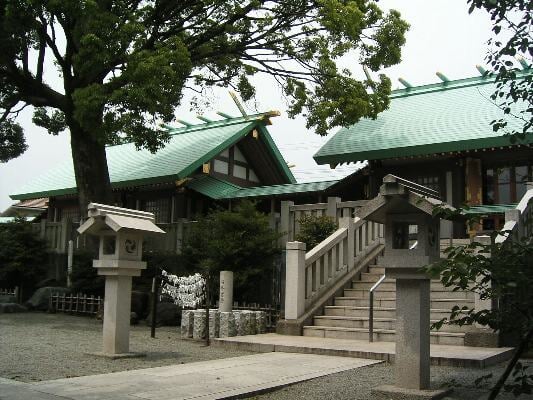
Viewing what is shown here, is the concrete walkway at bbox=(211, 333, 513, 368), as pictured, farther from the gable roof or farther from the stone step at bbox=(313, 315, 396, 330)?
the gable roof

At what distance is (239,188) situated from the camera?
72.4 ft

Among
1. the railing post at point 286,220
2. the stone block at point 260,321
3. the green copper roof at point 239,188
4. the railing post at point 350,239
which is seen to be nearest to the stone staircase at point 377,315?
the railing post at point 350,239

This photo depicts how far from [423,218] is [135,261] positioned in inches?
190

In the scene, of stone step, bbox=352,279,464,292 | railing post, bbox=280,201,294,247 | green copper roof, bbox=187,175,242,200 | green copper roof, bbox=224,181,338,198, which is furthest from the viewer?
green copper roof, bbox=187,175,242,200

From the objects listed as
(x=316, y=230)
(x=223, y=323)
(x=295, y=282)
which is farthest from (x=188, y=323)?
(x=316, y=230)

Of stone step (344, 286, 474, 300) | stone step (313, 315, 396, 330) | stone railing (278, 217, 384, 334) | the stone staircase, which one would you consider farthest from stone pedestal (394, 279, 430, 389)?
stone railing (278, 217, 384, 334)

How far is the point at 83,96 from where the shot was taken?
14.2 metres

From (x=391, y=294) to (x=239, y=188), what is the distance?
35.3ft

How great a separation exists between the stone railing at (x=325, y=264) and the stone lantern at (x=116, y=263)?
11.3ft

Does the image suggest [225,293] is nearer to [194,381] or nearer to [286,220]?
[286,220]

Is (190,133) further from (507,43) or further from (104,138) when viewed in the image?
(507,43)

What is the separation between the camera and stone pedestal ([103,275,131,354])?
924 centimetres

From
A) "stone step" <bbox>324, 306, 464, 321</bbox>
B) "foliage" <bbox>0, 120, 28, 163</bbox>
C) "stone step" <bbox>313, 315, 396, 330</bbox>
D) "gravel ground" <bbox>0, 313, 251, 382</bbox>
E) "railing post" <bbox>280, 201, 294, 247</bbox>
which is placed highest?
"foliage" <bbox>0, 120, 28, 163</bbox>

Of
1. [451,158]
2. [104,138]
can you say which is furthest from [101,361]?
[451,158]
